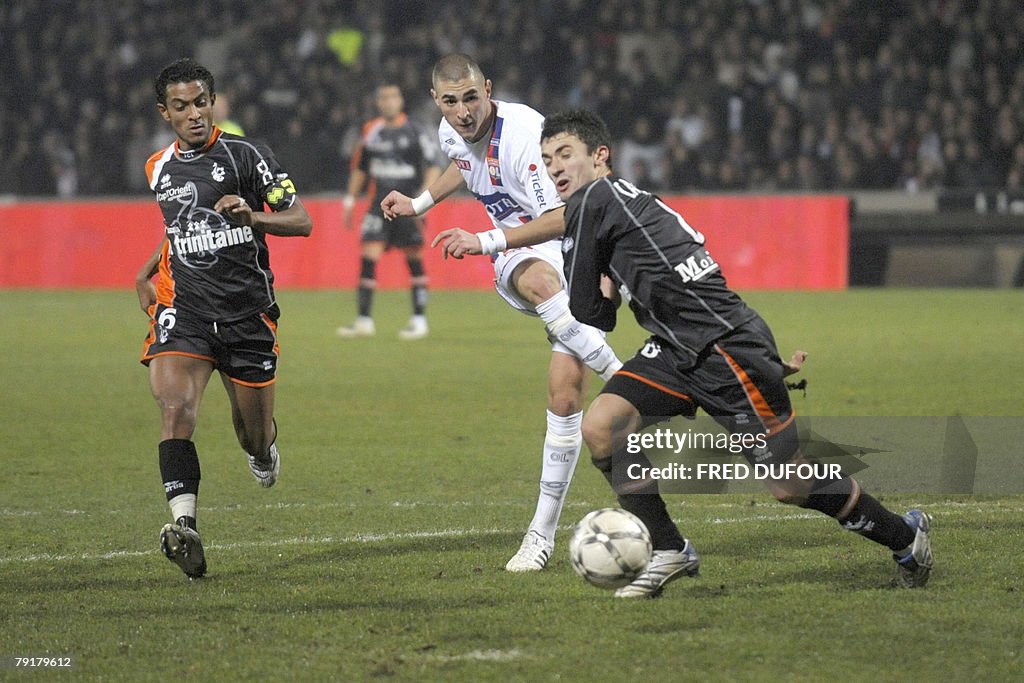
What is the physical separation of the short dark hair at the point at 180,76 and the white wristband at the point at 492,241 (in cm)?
128

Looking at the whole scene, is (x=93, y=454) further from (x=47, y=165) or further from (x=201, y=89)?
(x=47, y=165)

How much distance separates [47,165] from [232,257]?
1833cm

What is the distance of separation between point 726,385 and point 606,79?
17.6 meters

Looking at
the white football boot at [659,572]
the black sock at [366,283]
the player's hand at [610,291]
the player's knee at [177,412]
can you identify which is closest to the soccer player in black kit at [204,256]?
the player's knee at [177,412]

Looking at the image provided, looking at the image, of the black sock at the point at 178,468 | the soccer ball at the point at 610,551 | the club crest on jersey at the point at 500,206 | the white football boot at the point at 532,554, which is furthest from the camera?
the club crest on jersey at the point at 500,206

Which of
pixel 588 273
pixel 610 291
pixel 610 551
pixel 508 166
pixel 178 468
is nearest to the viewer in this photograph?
pixel 610 551

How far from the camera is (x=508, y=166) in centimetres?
608

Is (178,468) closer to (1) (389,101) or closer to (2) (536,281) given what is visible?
(2) (536,281)

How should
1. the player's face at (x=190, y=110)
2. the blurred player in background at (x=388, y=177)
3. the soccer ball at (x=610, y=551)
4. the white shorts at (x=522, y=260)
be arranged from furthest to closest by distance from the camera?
the blurred player in background at (x=388, y=177) → the white shorts at (x=522, y=260) → the player's face at (x=190, y=110) → the soccer ball at (x=610, y=551)

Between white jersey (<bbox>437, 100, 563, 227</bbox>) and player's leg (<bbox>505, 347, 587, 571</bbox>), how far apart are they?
67cm

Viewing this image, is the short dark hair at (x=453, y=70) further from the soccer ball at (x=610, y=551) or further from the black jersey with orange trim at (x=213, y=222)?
the soccer ball at (x=610, y=551)

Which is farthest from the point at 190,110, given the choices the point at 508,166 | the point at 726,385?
the point at 726,385

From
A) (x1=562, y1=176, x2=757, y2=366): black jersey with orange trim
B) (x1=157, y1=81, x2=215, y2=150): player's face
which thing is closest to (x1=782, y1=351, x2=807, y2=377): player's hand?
(x1=562, y1=176, x2=757, y2=366): black jersey with orange trim

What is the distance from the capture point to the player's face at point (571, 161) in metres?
5.00
